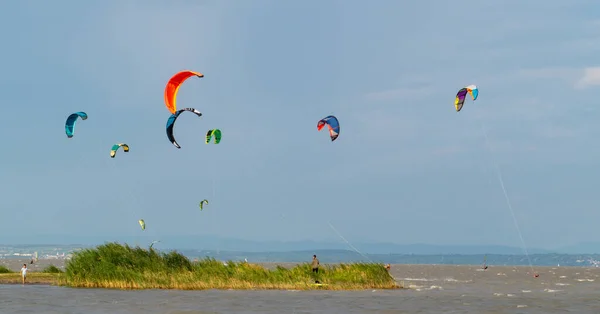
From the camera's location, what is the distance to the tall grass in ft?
139

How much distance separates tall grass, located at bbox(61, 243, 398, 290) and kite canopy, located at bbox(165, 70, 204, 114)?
303 inches

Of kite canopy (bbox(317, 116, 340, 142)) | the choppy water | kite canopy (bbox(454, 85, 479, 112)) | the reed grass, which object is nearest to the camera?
the choppy water

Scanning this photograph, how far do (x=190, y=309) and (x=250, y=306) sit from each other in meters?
2.76

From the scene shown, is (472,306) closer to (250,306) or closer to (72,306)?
(250,306)

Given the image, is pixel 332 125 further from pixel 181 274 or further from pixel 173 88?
pixel 181 274

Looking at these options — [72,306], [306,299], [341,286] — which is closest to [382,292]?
[341,286]

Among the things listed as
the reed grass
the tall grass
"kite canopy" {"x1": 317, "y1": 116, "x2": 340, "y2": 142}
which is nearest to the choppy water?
the tall grass

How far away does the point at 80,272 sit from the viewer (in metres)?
43.0

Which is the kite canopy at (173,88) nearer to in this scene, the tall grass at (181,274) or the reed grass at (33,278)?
the tall grass at (181,274)

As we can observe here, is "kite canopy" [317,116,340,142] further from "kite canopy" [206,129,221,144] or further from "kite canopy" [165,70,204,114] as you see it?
"kite canopy" [165,70,204,114]

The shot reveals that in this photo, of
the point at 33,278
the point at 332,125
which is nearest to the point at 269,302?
the point at 332,125

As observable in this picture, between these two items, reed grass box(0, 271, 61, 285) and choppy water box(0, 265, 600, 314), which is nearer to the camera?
choppy water box(0, 265, 600, 314)

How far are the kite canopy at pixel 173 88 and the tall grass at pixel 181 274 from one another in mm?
7685

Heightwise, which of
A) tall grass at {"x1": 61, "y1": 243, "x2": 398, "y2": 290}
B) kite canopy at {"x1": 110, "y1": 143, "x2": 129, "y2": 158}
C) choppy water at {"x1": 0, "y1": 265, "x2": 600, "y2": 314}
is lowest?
choppy water at {"x1": 0, "y1": 265, "x2": 600, "y2": 314}
